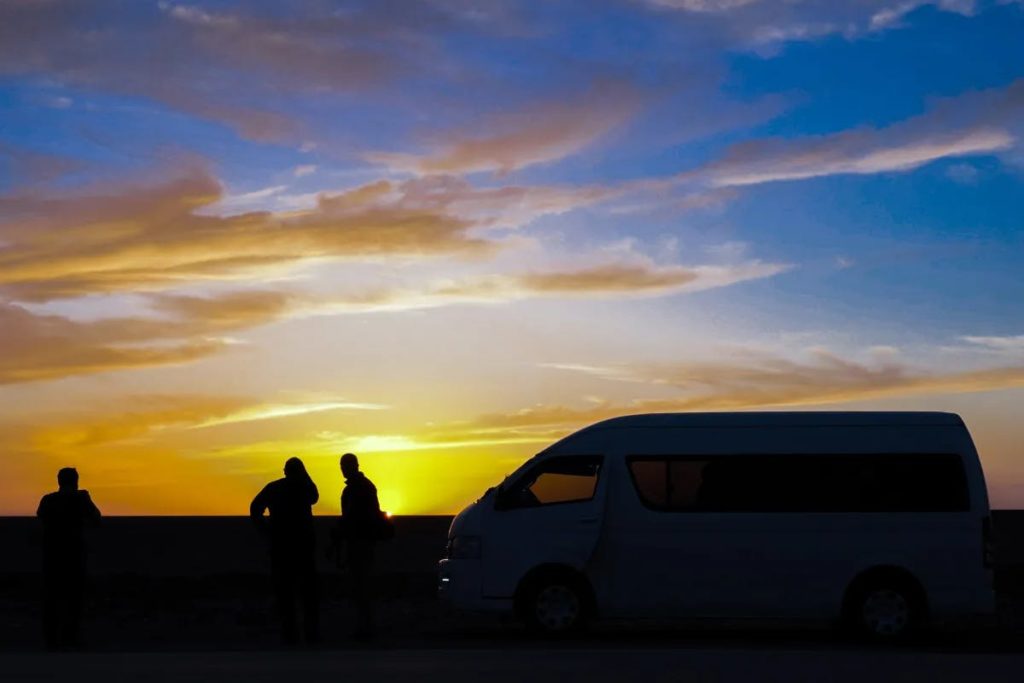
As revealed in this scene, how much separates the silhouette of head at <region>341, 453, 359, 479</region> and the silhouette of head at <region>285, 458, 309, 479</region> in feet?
2.31

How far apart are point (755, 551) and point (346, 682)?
8.29m

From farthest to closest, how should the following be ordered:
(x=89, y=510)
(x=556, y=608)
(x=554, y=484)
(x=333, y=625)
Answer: (x=333, y=625) → (x=554, y=484) → (x=556, y=608) → (x=89, y=510)

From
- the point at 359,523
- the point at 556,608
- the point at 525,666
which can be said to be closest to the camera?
the point at 525,666

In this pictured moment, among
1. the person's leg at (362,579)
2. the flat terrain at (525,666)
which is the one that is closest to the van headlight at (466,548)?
the person's leg at (362,579)

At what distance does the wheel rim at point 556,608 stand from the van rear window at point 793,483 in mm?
1430

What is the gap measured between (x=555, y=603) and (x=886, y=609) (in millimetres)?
3789

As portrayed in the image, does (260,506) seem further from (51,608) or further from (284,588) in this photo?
(51,608)

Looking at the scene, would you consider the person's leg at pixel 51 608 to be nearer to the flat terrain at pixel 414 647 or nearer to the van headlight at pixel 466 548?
the flat terrain at pixel 414 647

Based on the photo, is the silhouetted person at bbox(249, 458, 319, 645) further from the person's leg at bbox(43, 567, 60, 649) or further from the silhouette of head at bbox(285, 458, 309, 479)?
the person's leg at bbox(43, 567, 60, 649)

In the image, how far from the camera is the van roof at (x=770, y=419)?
19.5 m

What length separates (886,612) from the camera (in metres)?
19.2

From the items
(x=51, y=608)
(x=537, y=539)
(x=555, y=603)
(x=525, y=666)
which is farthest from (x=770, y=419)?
(x=51, y=608)

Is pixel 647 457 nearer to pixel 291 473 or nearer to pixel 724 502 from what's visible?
pixel 724 502

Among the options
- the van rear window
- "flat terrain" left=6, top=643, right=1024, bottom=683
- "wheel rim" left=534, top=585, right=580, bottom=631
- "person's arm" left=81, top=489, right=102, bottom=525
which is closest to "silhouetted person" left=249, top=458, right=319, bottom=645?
"person's arm" left=81, top=489, right=102, bottom=525
